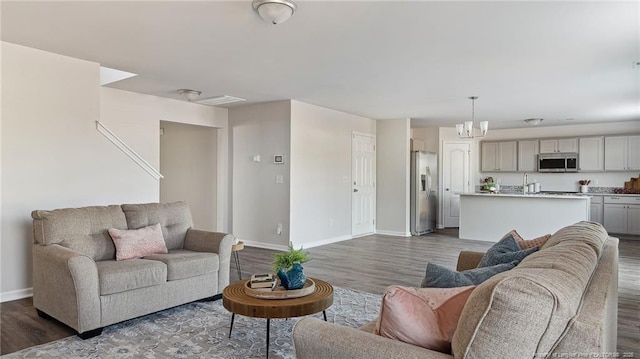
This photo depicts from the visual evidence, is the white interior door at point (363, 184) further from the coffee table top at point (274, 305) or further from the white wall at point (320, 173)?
the coffee table top at point (274, 305)

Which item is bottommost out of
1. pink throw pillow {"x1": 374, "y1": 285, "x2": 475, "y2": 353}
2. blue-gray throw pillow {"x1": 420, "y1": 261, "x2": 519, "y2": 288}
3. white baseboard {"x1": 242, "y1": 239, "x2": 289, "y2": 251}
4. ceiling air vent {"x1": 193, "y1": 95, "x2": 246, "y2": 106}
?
white baseboard {"x1": 242, "y1": 239, "x2": 289, "y2": 251}

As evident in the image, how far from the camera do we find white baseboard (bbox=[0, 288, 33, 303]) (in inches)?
144

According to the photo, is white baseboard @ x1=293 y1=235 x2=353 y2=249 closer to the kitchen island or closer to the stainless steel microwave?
the kitchen island

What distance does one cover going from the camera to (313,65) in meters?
4.23

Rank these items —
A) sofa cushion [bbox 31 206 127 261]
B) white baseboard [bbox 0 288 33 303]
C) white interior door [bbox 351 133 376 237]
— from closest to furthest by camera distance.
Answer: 1. sofa cushion [bbox 31 206 127 261]
2. white baseboard [bbox 0 288 33 303]
3. white interior door [bbox 351 133 376 237]

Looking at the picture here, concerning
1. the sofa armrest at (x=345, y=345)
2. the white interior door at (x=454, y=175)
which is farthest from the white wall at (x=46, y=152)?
the white interior door at (x=454, y=175)

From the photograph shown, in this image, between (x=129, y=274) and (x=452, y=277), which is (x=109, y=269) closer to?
(x=129, y=274)

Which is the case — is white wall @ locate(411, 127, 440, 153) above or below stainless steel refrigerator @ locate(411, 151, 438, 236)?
above

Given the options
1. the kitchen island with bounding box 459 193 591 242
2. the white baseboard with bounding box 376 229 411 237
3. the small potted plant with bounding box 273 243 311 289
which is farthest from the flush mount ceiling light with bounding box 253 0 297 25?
the white baseboard with bounding box 376 229 411 237

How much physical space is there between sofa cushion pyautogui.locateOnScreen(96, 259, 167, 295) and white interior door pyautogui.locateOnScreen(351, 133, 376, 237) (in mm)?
4767

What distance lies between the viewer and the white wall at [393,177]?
794 centimetres

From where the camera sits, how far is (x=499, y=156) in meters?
9.42

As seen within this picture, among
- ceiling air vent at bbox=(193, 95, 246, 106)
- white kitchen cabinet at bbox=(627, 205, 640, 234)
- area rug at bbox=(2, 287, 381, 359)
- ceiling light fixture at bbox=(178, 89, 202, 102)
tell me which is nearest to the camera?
area rug at bbox=(2, 287, 381, 359)

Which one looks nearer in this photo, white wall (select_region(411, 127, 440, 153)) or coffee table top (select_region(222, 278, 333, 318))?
coffee table top (select_region(222, 278, 333, 318))
